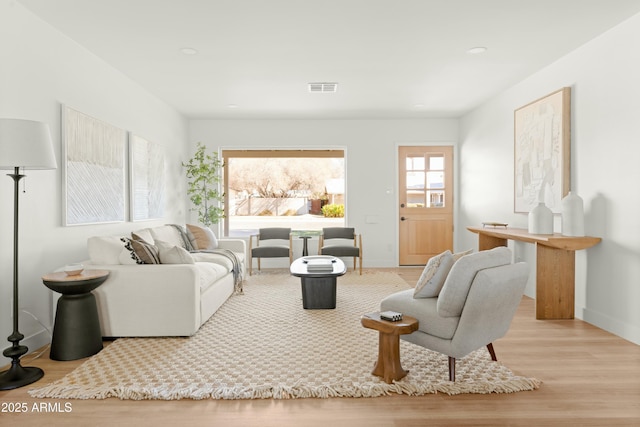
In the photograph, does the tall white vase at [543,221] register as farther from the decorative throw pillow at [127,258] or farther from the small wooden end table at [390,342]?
the decorative throw pillow at [127,258]

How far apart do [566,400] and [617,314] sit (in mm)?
1764

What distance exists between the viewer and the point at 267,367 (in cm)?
294

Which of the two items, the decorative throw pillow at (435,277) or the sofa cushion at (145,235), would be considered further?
the sofa cushion at (145,235)

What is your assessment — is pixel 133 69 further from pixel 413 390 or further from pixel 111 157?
pixel 413 390

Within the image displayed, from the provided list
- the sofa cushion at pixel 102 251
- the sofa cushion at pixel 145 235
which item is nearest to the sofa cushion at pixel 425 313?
the sofa cushion at pixel 102 251

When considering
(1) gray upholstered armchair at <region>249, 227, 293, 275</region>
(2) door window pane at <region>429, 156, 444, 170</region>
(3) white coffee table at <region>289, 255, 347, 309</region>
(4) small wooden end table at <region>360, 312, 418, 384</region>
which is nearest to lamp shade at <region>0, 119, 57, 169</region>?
(4) small wooden end table at <region>360, 312, 418, 384</region>

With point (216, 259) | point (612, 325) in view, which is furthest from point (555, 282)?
point (216, 259)

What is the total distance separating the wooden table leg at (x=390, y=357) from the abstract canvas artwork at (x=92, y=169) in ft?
9.73

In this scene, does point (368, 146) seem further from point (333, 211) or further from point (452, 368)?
point (452, 368)

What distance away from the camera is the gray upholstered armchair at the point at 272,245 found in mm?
6570

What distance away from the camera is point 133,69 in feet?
15.6

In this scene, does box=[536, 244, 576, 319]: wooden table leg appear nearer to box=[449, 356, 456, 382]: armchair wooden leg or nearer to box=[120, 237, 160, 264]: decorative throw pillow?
box=[449, 356, 456, 382]: armchair wooden leg

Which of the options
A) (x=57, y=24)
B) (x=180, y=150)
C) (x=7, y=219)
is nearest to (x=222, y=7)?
(x=57, y=24)

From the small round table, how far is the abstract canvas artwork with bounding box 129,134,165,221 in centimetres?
203
